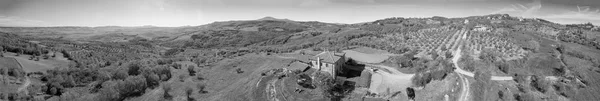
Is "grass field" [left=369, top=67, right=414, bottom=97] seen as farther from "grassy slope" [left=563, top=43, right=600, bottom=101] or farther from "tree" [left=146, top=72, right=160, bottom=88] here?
"tree" [left=146, top=72, right=160, bottom=88]

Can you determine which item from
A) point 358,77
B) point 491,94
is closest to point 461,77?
point 491,94

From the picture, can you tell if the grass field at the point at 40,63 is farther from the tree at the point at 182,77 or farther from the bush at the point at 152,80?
the tree at the point at 182,77

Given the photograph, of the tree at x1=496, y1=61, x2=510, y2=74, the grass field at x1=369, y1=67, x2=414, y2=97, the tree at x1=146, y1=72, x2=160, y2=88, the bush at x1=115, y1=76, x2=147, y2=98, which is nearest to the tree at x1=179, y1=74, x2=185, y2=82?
the tree at x1=146, y1=72, x2=160, y2=88

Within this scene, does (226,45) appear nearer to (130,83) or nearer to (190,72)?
(190,72)

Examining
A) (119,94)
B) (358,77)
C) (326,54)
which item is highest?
(326,54)

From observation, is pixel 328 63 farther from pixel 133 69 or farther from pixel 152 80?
pixel 133 69

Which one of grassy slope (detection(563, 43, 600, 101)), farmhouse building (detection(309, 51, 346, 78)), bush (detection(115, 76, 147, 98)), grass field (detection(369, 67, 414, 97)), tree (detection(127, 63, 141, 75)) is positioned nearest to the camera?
grassy slope (detection(563, 43, 600, 101))

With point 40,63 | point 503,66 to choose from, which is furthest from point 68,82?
point 503,66

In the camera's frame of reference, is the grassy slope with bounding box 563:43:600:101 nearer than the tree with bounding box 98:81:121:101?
Yes
